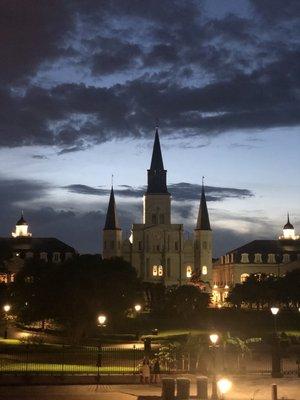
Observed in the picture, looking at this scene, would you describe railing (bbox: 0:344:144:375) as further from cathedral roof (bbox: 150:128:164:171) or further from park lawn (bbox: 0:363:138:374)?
cathedral roof (bbox: 150:128:164:171)

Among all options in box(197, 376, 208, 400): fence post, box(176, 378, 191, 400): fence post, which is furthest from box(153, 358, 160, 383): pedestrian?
box(176, 378, 191, 400): fence post

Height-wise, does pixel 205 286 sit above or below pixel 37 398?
above

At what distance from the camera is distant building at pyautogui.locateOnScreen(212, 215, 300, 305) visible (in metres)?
139

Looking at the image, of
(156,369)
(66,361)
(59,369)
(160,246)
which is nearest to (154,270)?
(160,246)

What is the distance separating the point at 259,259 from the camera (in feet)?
459

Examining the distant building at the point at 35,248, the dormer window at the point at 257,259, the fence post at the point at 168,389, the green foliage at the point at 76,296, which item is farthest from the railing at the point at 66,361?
the dormer window at the point at 257,259

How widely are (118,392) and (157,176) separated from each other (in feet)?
396

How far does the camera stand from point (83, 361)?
3972 cm

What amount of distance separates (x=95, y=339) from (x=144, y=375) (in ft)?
85.8

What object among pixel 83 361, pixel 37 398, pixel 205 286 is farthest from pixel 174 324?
pixel 205 286

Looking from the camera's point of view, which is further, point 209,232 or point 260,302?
point 209,232

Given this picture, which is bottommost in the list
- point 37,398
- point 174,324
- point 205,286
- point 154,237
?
point 37,398

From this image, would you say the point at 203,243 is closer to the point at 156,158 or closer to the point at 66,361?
the point at 156,158

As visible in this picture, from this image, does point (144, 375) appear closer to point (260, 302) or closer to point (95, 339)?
point (95, 339)
